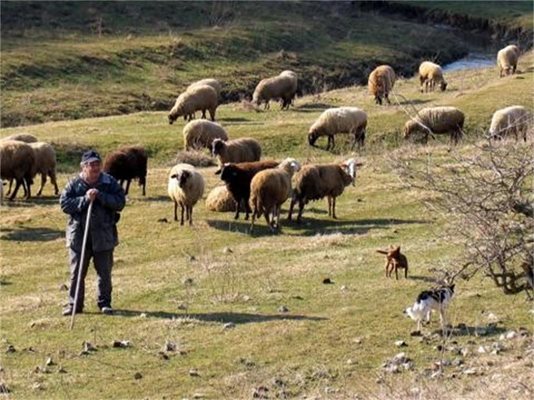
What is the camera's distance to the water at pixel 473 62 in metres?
61.1

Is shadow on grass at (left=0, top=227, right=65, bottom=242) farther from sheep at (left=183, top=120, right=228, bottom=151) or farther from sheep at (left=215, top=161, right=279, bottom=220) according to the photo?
sheep at (left=183, top=120, right=228, bottom=151)

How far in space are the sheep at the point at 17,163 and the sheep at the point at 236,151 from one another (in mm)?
4885

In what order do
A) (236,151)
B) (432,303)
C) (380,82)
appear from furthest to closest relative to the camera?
1. (380,82)
2. (236,151)
3. (432,303)

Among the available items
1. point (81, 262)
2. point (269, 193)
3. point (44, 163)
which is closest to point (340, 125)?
point (44, 163)

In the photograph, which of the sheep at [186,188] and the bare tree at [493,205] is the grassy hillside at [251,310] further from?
the bare tree at [493,205]

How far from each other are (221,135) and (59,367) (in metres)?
20.3

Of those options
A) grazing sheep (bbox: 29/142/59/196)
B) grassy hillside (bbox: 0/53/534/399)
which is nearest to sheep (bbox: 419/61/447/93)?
grassy hillside (bbox: 0/53/534/399)

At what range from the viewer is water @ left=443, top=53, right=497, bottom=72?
61.1 metres

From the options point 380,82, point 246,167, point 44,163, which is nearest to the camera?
point 246,167

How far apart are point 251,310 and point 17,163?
12991 millimetres

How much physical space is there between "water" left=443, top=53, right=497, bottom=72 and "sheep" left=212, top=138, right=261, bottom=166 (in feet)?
105

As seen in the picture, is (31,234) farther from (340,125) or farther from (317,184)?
(340,125)

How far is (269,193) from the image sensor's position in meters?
23.5

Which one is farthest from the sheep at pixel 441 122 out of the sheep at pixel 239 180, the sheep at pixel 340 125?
the sheep at pixel 239 180
